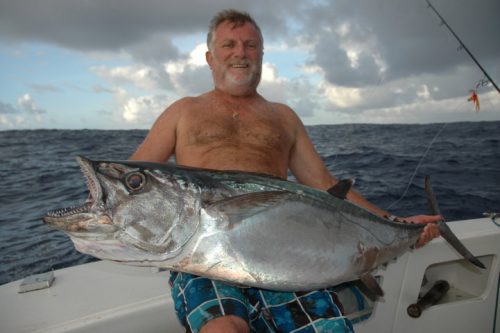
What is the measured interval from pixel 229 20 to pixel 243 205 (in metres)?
1.95

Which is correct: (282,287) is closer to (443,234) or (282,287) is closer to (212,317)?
(212,317)

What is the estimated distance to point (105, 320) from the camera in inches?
85.2

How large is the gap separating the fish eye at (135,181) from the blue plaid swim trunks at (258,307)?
693 millimetres

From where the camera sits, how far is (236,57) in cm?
302

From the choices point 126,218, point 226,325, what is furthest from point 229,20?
point 226,325

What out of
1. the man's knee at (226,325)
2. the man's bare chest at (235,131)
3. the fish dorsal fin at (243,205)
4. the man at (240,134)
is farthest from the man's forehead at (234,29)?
the man's knee at (226,325)

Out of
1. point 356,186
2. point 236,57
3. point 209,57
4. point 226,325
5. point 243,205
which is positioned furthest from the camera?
point 356,186

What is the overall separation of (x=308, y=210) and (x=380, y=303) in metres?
1.55

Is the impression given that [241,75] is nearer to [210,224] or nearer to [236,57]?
[236,57]

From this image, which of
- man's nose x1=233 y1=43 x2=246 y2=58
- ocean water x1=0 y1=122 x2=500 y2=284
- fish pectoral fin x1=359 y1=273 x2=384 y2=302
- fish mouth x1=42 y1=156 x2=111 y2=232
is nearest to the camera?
fish mouth x1=42 y1=156 x2=111 y2=232

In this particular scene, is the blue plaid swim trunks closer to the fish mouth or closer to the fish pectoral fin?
the fish pectoral fin

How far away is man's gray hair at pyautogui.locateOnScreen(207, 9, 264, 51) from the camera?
311 cm

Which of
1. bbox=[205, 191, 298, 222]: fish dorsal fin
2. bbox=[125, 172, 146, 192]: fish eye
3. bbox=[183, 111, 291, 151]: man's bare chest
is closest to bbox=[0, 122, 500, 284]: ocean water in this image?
bbox=[183, 111, 291, 151]: man's bare chest

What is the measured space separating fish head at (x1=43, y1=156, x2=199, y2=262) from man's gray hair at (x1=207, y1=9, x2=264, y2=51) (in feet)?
6.11
